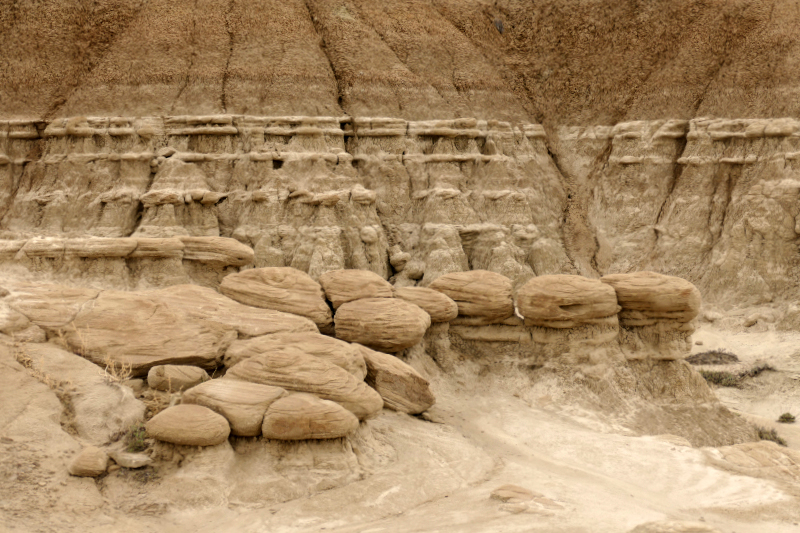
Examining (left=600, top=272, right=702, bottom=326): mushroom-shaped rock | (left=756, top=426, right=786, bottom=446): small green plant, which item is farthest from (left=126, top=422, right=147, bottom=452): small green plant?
(left=756, top=426, right=786, bottom=446): small green plant

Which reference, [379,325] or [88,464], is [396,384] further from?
[88,464]

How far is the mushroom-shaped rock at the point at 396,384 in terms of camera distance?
12031 mm

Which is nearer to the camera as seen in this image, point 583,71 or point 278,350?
point 278,350

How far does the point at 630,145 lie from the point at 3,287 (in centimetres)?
2065

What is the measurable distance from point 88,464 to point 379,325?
541cm

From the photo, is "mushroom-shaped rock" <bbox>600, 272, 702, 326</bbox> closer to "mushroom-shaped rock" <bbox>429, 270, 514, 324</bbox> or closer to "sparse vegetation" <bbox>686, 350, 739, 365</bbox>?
"mushroom-shaped rock" <bbox>429, 270, 514, 324</bbox>

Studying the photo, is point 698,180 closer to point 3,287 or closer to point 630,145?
point 630,145

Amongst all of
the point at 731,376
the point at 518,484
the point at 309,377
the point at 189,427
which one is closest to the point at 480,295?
the point at 518,484

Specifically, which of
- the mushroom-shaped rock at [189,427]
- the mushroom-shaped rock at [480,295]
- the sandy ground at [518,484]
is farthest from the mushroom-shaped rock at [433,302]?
the mushroom-shaped rock at [189,427]

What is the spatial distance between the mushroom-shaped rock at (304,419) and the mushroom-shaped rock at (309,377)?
0.29 m

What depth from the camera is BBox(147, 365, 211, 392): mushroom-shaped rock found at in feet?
34.1

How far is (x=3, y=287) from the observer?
451 inches

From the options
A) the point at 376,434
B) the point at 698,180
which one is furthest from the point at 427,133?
the point at 376,434

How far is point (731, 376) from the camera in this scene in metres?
19.7
